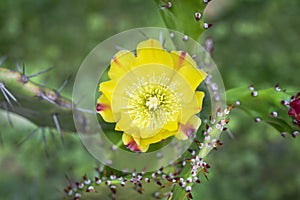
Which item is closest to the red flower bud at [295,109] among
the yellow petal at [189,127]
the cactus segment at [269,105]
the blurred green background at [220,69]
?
the cactus segment at [269,105]

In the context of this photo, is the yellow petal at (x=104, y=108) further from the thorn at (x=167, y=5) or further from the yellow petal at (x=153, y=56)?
the thorn at (x=167, y=5)

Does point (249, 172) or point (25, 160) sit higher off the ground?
point (25, 160)

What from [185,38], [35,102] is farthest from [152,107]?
[35,102]

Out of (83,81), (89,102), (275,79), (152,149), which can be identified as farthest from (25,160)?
(152,149)

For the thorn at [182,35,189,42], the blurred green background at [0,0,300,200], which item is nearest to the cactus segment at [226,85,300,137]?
the thorn at [182,35,189,42]

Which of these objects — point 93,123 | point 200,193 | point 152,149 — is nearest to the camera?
point 152,149

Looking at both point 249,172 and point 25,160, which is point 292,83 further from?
point 25,160

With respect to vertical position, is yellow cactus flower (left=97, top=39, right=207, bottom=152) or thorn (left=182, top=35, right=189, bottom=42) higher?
thorn (left=182, top=35, right=189, bottom=42)

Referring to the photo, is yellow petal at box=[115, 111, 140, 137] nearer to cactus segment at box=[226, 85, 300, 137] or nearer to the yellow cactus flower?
the yellow cactus flower
